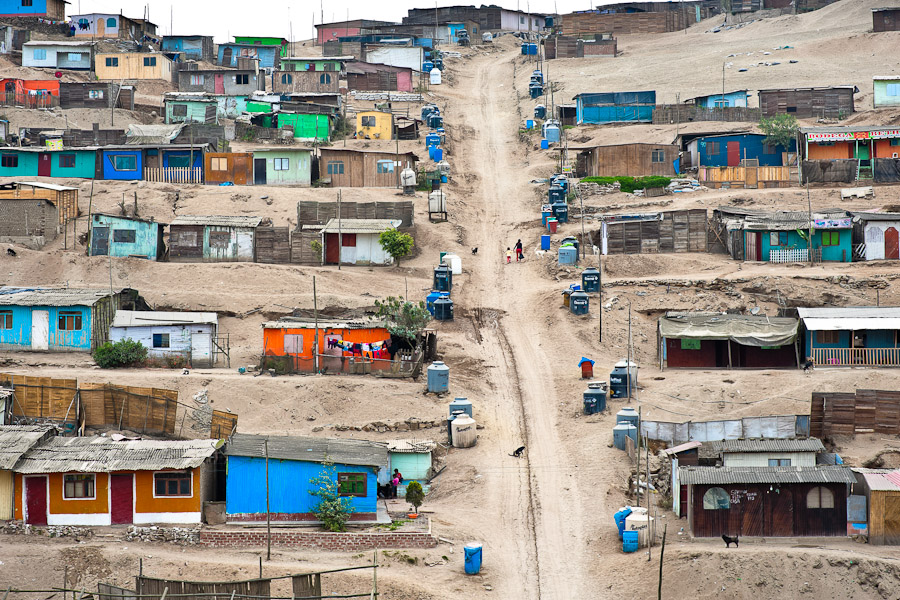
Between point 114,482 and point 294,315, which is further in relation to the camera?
point 294,315

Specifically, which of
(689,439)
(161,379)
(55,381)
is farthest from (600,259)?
(55,381)

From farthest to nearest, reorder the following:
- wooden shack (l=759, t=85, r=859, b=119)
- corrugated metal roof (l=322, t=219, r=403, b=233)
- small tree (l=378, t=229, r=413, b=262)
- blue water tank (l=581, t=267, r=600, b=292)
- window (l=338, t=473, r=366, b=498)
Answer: wooden shack (l=759, t=85, r=859, b=119) < corrugated metal roof (l=322, t=219, r=403, b=233) < small tree (l=378, t=229, r=413, b=262) < blue water tank (l=581, t=267, r=600, b=292) < window (l=338, t=473, r=366, b=498)

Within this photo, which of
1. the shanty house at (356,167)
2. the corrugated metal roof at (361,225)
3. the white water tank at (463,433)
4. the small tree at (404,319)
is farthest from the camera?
the shanty house at (356,167)

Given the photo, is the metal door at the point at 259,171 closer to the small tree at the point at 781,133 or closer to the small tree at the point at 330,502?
the small tree at the point at 781,133

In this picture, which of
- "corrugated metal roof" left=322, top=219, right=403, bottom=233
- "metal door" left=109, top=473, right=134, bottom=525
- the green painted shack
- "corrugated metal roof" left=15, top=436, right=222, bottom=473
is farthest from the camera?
the green painted shack

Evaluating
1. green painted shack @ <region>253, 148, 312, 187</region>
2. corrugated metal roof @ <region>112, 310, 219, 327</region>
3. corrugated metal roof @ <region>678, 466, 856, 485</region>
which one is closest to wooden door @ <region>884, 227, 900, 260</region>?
corrugated metal roof @ <region>678, 466, 856, 485</region>

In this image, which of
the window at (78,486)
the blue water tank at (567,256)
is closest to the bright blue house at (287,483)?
the window at (78,486)

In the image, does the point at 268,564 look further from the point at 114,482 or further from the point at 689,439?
the point at 689,439

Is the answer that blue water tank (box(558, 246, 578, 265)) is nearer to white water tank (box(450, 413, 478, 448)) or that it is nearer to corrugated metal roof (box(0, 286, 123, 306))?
white water tank (box(450, 413, 478, 448))
